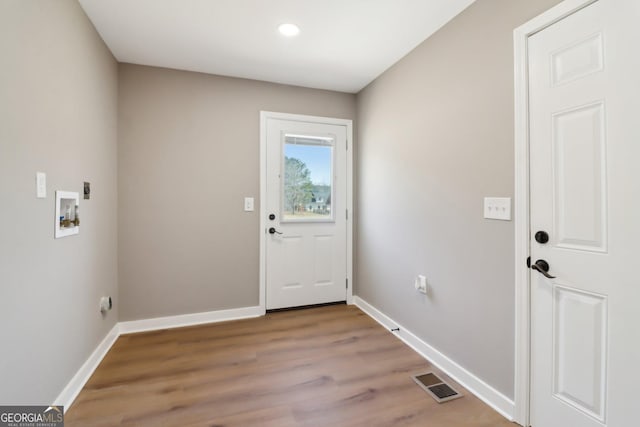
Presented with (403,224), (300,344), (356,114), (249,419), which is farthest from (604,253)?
(356,114)

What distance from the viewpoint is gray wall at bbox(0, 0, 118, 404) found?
1250mm

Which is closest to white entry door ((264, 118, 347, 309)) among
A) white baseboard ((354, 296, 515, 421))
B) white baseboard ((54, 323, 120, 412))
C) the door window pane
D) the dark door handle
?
the door window pane

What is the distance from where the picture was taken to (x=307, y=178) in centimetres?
331

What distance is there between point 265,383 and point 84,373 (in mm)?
1215

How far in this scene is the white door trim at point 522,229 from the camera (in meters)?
1.57

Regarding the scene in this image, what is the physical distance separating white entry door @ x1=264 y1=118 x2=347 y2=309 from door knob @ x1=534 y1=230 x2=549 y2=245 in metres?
2.12

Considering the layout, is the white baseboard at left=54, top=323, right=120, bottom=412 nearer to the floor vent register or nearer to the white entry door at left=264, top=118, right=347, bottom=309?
the white entry door at left=264, top=118, right=347, bottom=309

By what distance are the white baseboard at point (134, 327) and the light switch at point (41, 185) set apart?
→ 114 centimetres

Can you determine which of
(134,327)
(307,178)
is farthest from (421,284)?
(134,327)

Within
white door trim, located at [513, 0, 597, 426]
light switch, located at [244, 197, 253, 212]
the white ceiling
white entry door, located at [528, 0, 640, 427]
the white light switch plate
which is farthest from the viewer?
light switch, located at [244, 197, 253, 212]

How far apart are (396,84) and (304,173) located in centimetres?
130

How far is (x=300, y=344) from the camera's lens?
99.0 inches

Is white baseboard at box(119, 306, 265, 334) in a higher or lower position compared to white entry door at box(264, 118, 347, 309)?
lower

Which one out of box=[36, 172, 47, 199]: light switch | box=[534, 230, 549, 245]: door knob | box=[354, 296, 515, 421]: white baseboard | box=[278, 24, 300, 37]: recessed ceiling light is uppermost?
box=[278, 24, 300, 37]: recessed ceiling light
